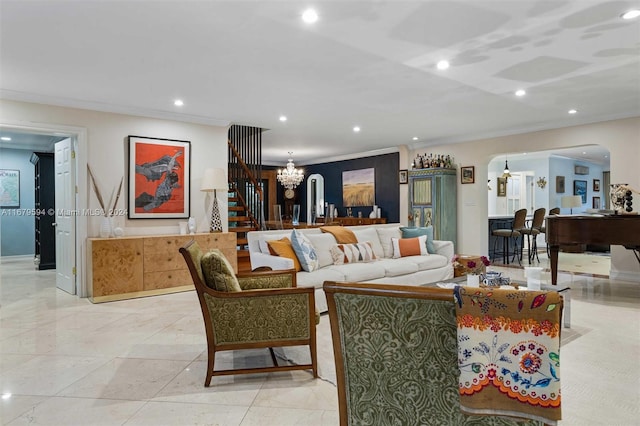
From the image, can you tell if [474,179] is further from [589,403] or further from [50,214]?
[50,214]

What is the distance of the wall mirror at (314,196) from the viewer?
1145 centimetres

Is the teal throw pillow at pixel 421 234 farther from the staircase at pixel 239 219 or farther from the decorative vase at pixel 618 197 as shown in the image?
the staircase at pixel 239 219

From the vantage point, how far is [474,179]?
7.59 meters

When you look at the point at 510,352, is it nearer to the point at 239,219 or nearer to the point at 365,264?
the point at 365,264

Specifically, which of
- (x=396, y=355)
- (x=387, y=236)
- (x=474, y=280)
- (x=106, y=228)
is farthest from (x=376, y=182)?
(x=396, y=355)

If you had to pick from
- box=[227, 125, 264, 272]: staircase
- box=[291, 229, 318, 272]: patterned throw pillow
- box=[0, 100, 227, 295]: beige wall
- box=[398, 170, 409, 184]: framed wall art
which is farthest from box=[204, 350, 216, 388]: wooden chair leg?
box=[398, 170, 409, 184]: framed wall art

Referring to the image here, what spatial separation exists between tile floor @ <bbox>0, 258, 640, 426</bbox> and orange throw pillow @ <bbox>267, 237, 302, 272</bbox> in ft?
2.05

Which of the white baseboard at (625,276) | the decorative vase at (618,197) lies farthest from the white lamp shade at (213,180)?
the white baseboard at (625,276)

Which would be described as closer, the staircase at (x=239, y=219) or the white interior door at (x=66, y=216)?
the white interior door at (x=66, y=216)

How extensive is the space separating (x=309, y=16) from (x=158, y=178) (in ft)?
12.1

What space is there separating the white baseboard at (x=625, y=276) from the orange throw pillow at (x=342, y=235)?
413cm

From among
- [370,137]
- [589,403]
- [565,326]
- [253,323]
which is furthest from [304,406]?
[370,137]

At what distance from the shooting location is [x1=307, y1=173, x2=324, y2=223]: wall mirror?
11.4m

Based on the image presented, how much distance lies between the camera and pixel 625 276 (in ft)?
19.1
